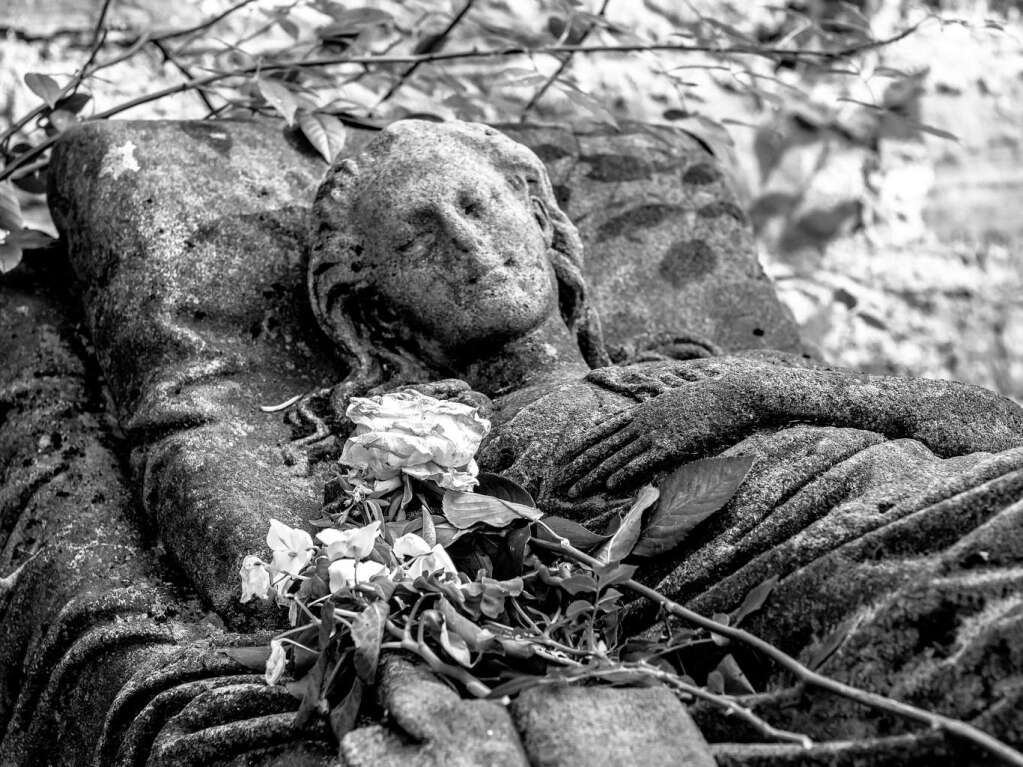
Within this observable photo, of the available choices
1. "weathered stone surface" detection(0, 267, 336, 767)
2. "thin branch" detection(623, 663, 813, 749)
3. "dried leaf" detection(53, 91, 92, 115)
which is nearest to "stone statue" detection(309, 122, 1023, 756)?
"thin branch" detection(623, 663, 813, 749)

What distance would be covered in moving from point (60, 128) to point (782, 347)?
6.59 ft

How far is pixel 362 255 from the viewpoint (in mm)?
2834

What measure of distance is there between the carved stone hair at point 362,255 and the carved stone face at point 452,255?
0.11 ft

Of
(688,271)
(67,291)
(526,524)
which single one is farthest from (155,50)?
(526,524)

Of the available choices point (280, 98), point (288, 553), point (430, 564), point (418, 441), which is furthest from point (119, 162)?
point (430, 564)

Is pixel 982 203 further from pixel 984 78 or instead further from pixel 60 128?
pixel 60 128

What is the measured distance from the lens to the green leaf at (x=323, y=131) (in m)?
3.40

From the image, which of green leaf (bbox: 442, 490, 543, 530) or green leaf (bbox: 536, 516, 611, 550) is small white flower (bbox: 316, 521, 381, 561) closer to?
green leaf (bbox: 442, 490, 543, 530)

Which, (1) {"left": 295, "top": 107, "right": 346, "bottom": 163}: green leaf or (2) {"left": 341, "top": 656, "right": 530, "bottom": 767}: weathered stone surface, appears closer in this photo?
(2) {"left": 341, "top": 656, "right": 530, "bottom": 767}: weathered stone surface

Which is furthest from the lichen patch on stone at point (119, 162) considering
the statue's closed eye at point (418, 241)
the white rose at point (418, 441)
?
the white rose at point (418, 441)

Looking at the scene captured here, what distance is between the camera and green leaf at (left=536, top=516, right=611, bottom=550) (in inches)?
81.9

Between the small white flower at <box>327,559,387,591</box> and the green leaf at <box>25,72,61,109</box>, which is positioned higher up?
the green leaf at <box>25,72,61,109</box>

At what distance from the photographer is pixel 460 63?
19.9 feet

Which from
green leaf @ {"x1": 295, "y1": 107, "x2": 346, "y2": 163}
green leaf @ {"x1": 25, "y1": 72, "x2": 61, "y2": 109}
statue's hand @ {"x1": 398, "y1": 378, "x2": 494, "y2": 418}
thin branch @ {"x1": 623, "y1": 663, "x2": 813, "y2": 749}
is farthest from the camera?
green leaf @ {"x1": 295, "y1": 107, "x2": 346, "y2": 163}
